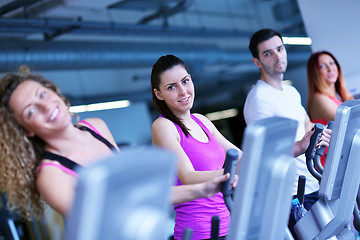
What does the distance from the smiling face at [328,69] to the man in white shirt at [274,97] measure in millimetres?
539

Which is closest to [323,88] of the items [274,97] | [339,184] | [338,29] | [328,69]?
[328,69]

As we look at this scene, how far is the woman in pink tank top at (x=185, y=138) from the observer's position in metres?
2.08

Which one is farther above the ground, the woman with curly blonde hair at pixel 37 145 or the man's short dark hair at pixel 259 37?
the man's short dark hair at pixel 259 37

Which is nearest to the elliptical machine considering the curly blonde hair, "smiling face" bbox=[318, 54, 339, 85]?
the curly blonde hair

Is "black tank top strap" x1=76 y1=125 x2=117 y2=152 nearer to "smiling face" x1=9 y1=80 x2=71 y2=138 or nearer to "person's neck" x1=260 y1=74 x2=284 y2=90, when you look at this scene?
"smiling face" x1=9 y1=80 x2=71 y2=138

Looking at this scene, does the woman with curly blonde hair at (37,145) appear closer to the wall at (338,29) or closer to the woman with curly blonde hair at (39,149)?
the woman with curly blonde hair at (39,149)

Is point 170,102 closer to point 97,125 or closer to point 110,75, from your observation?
point 97,125

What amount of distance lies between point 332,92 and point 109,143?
1.96 metres

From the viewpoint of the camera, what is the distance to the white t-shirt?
2.55 metres

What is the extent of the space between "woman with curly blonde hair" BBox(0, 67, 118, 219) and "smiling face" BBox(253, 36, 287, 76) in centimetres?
135

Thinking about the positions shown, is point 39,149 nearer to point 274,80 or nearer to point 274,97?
point 274,97

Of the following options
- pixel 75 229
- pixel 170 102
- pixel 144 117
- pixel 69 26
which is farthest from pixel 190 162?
pixel 144 117

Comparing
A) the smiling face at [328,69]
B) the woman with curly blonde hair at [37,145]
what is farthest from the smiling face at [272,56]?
the woman with curly blonde hair at [37,145]

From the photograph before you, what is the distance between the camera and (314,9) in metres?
4.16
